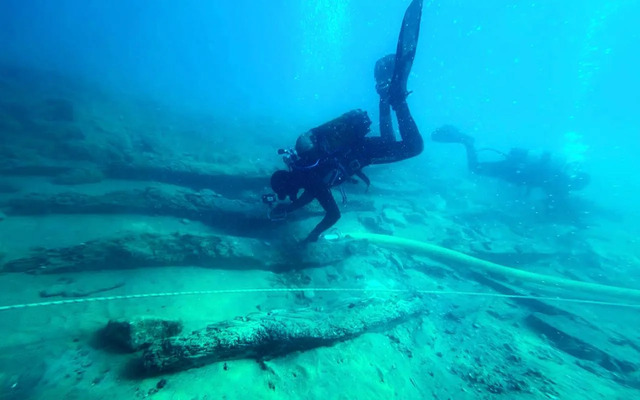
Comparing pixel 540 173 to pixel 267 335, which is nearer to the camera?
pixel 267 335

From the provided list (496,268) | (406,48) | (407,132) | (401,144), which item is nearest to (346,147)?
(401,144)

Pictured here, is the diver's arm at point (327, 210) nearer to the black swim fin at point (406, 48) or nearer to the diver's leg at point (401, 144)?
the diver's leg at point (401, 144)

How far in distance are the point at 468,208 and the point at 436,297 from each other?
9518mm

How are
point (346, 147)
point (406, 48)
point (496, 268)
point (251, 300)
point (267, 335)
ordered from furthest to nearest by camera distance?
point (496, 268), point (346, 147), point (406, 48), point (251, 300), point (267, 335)

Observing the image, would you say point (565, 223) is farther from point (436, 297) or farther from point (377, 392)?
point (377, 392)

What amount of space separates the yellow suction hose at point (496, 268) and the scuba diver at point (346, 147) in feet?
7.10

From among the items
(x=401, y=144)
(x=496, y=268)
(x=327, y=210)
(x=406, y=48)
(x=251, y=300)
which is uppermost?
(x=406, y=48)

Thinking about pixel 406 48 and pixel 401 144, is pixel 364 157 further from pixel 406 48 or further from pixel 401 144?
pixel 406 48

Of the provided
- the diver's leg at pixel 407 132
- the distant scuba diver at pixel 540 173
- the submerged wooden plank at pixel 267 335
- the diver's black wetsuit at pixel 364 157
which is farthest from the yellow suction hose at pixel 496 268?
the distant scuba diver at pixel 540 173

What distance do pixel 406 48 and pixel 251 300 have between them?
5.29 metres

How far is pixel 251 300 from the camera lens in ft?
16.0

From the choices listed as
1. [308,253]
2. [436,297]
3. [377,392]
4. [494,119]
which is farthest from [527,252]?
[494,119]

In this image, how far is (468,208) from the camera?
1429 centimetres

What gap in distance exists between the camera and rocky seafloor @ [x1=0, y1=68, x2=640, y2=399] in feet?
10.1
